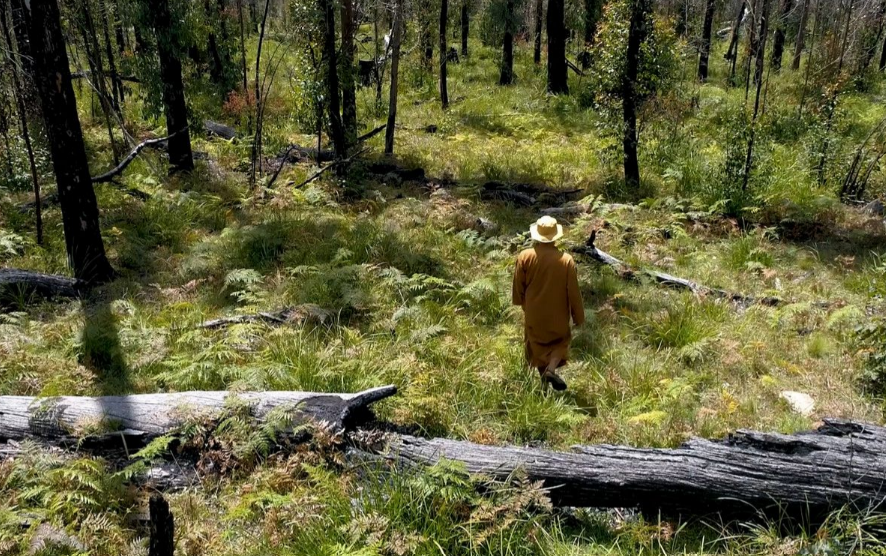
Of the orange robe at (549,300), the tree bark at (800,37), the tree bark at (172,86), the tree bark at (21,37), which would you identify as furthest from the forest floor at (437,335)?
the tree bark at (800,37)

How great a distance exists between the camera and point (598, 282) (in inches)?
313

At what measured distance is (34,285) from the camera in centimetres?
716

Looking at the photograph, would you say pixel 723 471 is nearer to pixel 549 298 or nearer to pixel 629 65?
pixel 549 298

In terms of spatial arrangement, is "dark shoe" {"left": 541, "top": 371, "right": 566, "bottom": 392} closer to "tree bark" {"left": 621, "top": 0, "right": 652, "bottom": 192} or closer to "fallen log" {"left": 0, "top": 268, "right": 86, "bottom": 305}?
"fallen log" {"left": 0, "top": 268, "right": 86, "bottom": 305}

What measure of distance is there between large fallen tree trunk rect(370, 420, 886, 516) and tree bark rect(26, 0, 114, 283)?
5.78 meters

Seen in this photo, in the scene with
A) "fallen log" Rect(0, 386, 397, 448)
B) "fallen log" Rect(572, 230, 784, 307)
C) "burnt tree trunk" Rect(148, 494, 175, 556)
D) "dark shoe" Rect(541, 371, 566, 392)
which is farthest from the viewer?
"fallen log" Rect(572, 230, 784, 307)

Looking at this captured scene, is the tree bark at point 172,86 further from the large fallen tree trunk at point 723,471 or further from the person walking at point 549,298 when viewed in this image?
the large fallen tree trunk at point 723,471

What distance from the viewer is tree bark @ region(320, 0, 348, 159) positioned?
11750 mm

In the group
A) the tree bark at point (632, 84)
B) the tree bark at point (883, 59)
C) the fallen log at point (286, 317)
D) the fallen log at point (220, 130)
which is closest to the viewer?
the fallen log at point (286, 317)

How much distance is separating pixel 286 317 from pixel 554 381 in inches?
117

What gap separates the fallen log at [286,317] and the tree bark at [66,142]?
7.79 feet

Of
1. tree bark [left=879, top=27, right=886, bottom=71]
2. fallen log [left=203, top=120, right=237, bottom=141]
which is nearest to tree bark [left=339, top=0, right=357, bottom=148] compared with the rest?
fallen log [left=203, top=120, right=237, bottom=141]

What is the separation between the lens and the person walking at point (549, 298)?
5.54 meters

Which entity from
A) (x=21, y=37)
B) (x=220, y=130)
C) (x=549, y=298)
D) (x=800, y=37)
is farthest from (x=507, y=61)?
(x=549, y=298)
